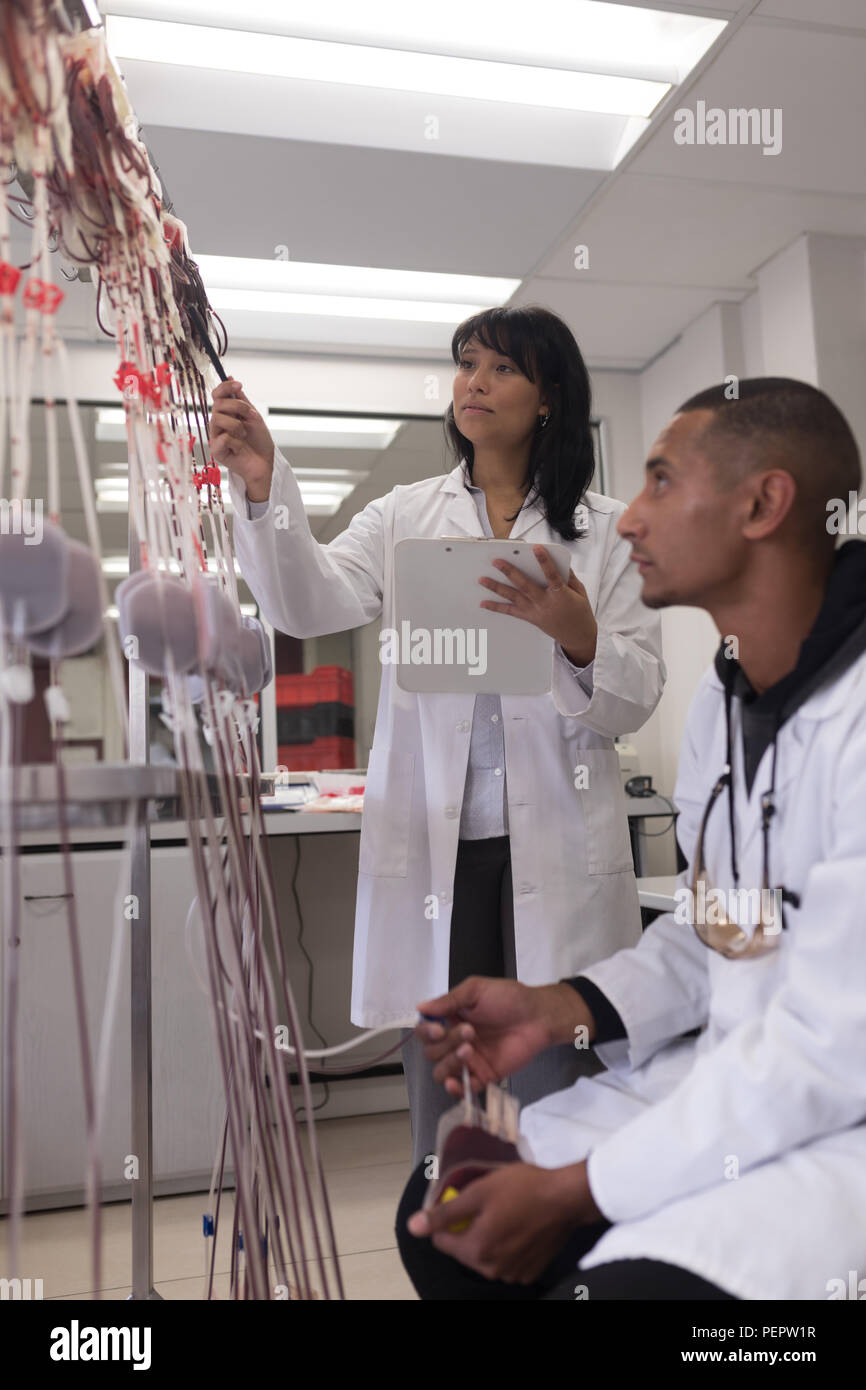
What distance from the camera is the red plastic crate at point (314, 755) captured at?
335cm

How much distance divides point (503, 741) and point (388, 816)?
189mm

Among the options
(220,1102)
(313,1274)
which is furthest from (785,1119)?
(220,1102)

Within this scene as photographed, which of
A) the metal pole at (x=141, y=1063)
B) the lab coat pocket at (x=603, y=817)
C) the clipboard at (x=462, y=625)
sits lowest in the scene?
the metal pole at (x=141, y=1063)

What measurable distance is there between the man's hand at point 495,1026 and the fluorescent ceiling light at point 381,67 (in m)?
1.93

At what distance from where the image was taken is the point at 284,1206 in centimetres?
94

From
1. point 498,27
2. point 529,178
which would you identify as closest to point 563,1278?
point 498,27

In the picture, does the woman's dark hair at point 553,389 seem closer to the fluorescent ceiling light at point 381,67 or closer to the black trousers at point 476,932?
the black trousers at point 476,932

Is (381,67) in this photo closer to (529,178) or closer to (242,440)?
(529,178)

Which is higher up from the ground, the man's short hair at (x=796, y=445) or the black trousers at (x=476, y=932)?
the man's short hair at (x=796, y=445)

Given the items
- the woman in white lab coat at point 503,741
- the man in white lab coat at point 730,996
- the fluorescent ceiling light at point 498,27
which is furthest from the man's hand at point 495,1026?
the fluorescent ceiling light at point 498,27

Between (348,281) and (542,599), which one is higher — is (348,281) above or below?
above

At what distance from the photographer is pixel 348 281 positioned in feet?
9.79

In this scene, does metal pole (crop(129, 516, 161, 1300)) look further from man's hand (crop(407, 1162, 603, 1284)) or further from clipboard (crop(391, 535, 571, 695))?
man's hand (crop(407, 1162, 603, 1284))
